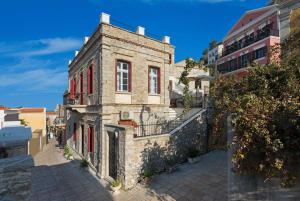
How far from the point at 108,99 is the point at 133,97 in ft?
6.10

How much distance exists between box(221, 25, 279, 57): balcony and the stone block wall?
86.3ft

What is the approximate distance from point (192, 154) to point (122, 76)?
6.40m

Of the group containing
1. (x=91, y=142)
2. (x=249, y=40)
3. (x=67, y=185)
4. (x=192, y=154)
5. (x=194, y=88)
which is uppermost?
(x=249, y=40)

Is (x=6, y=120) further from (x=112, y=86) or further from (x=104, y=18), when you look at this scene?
(x=104, y=18)

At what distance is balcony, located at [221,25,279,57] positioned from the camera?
22.9m

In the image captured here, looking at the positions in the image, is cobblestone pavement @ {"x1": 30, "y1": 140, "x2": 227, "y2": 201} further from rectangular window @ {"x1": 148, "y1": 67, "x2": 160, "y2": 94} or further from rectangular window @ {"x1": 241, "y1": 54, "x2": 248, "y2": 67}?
rectangular window @ {"x1": 241, "y1": 54, "x2": 248, "y2": 67}

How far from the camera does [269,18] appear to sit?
24.4 m

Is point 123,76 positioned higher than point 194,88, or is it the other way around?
point 194,88

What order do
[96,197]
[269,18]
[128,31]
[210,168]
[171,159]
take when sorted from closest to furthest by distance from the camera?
[96,197] → [210,168] → [171,159] → [128,31] → [269,18]

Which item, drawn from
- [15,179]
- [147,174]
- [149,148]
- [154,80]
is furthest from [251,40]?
[15,179]

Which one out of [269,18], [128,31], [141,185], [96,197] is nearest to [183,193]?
[141,185]

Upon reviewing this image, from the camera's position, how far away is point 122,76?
1281 cm

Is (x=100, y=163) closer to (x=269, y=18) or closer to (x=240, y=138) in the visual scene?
(x=240, y=138)

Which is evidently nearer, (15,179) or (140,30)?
(15,179)
